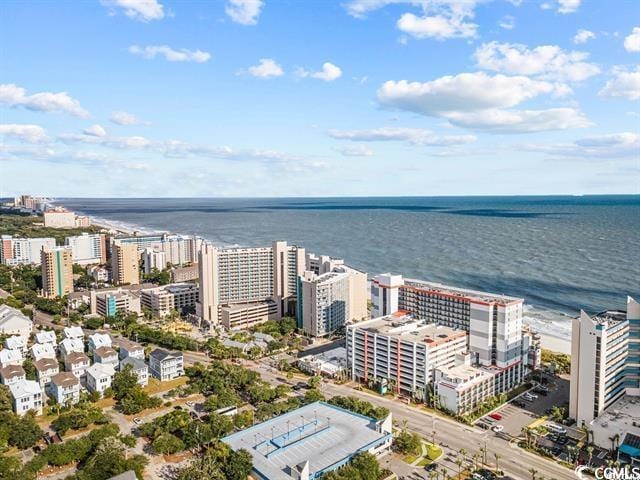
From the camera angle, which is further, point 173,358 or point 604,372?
point 173,358

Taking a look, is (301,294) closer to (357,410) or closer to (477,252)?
(357,410)

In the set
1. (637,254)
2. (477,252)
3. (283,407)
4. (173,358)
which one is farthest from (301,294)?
(637,254)

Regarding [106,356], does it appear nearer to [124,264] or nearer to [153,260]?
[124,264]

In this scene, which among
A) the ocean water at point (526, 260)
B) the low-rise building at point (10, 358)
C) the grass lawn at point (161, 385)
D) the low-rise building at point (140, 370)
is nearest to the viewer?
the grass lawn at point (161, 385)

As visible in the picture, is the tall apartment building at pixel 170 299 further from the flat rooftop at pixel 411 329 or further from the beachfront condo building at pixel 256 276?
the flat rooftop at pixel 411 329

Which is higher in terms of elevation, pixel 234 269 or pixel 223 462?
pixel 234 269

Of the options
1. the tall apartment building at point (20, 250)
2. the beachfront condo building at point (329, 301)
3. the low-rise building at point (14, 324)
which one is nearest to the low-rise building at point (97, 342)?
the low-rise building at point (14, 324)
